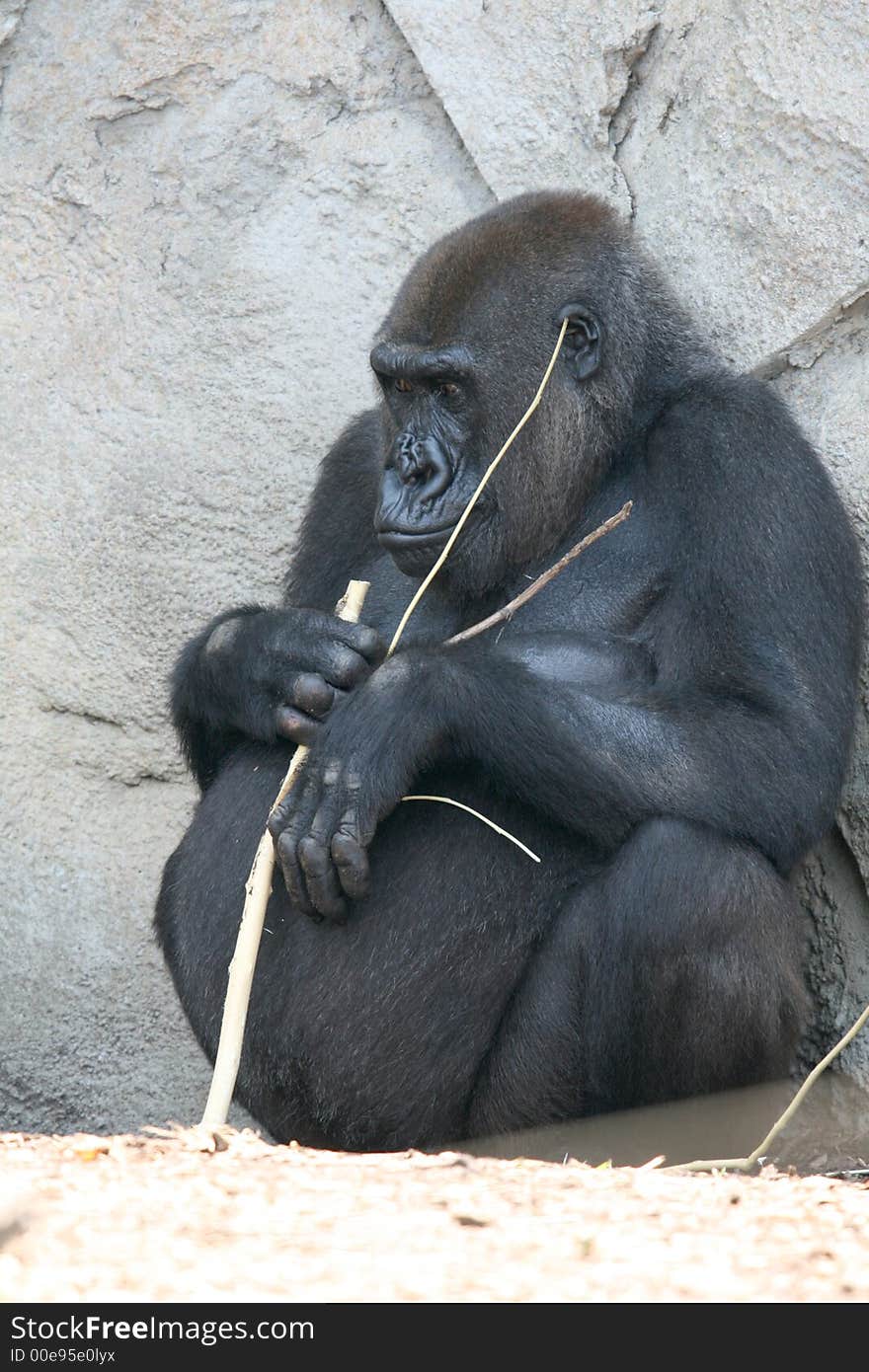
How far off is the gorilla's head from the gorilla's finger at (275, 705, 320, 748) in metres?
0.38

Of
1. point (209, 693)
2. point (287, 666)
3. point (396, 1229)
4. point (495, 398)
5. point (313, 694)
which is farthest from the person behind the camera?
point (209, 693)

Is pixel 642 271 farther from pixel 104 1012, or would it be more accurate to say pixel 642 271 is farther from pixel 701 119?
pixel 104 1012

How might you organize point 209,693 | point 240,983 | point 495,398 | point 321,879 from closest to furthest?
point 240,983
point 321,879
point 495,398
point 209,693

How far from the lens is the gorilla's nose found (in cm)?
356

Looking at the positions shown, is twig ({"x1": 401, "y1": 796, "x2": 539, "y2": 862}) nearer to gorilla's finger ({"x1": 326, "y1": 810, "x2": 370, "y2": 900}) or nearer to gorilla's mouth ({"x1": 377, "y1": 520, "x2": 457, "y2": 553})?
gorilla's finger ({"x1": 326, "y1": 810, "x2": 370, "y2": 900})

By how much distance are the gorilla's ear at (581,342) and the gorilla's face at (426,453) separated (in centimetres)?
23

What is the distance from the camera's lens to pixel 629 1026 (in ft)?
10.4

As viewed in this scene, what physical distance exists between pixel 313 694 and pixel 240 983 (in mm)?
626

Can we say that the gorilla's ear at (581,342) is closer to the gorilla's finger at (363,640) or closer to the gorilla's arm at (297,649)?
the gorilla's arm at (297,649)

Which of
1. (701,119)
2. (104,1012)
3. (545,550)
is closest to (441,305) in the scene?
(545,550)

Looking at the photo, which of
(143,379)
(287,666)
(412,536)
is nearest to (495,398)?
(412,536)

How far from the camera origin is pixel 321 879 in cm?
331

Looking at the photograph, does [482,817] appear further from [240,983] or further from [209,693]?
[209,693]

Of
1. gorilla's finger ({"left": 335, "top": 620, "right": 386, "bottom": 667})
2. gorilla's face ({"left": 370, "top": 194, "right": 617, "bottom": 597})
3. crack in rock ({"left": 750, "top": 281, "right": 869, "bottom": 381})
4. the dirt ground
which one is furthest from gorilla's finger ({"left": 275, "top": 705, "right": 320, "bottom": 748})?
crack in rock ({"left": 750, "top": 281, "right": 869, "bottom": 381})
